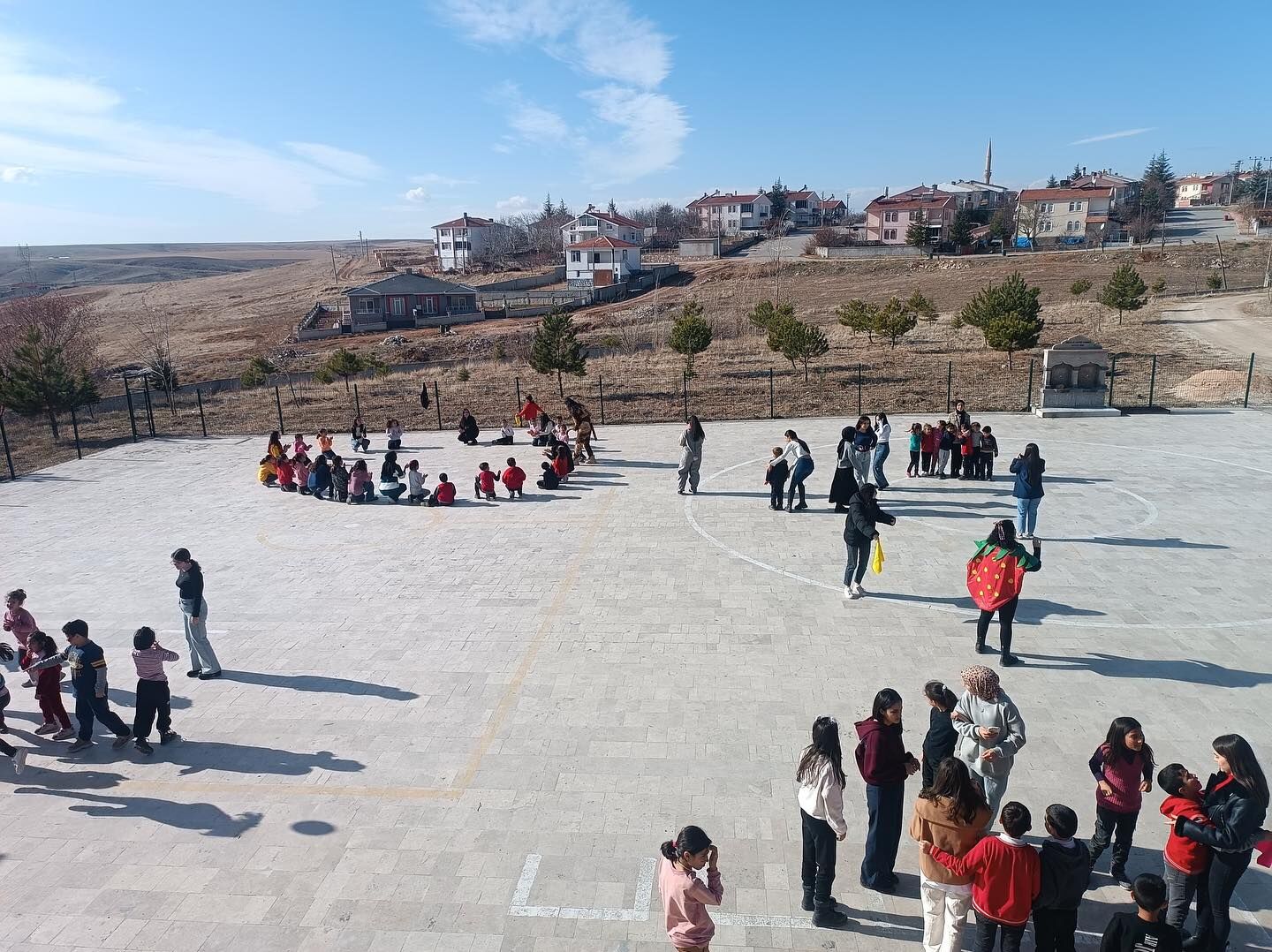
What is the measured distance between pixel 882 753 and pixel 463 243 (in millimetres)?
118048

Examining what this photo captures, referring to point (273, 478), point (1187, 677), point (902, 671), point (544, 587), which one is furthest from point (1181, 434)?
point (273, 478)

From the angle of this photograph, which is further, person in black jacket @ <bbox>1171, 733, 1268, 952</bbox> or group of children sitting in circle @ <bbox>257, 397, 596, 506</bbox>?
group of children sitting in circle @ <bbox>257, 397, 596, 506</bbox>

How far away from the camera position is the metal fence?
2750cm

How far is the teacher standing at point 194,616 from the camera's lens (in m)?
10.3

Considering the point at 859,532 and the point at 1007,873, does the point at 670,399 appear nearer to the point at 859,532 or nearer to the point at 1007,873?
the point at 859,532

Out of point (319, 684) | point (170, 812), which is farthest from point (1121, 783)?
point (319, 684)

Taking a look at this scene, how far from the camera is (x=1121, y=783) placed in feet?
20.9

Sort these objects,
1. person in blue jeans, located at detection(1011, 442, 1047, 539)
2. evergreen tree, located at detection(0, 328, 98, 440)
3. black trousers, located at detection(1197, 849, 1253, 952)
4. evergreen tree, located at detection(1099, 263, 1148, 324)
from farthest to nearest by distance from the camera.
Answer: evergreen tree, located at detection(1099, 263, 1148, 324), evergreen tree, located at detection(0, 328, 98, 440), person in blue jeans, located at detection(1011, 442, 1047, 539), black trousers, located at detection(1197, 849, 1253, 952)

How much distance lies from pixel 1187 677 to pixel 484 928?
845 cm

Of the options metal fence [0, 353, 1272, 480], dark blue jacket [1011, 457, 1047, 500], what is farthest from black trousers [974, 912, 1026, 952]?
metal fence [0, 353, 1272, 480]

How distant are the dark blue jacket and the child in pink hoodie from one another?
1033cm

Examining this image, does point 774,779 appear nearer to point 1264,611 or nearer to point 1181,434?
point 1264,611

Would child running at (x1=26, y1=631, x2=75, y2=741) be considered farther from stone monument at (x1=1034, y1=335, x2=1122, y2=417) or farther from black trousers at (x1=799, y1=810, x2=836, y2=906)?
stone monument at (x1=1034, y1=335, x2=1122, y2=417)

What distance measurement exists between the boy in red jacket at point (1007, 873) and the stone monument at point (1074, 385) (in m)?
22.3
